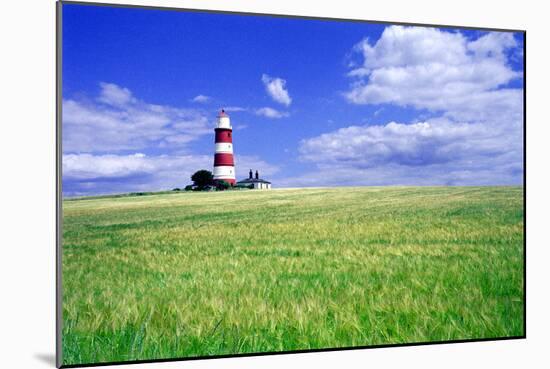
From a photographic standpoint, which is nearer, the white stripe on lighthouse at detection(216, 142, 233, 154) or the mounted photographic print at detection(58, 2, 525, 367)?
the mounted photographic print at detection(58, 2, 525, 367)

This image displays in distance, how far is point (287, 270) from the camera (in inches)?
234

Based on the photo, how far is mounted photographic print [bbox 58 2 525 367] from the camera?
5.43m

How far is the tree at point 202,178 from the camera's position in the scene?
18.8 ft

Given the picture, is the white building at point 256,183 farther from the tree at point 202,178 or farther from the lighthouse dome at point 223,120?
the lighthouse dome at point 223,120

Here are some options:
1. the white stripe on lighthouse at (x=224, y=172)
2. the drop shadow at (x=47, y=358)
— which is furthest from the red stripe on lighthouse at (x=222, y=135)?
the drop shadow at (x=47, y=358)

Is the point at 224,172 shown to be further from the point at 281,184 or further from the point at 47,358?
the point at 47,358

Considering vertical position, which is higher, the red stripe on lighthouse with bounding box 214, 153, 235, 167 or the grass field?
the red stripe on lighthouse with bounding box 214, 153, 235, 167

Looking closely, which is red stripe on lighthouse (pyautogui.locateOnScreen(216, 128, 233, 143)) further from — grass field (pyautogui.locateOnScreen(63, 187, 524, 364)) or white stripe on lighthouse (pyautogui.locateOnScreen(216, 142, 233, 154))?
grass field (pyautogui.locateOnScreen(63, 187, 524, 364))

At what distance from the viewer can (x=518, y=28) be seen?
651 cm

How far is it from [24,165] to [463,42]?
12.8 feet

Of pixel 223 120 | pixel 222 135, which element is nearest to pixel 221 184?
pixel 222 135

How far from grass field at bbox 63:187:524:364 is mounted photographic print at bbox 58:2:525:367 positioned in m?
0.01

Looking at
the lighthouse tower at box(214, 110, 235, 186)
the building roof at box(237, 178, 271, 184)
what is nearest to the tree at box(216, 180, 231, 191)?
the lighthouse tower at box(214, 110, 235, 186)
